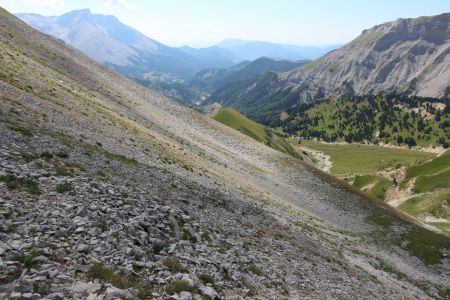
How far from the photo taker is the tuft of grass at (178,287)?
15.8 metres

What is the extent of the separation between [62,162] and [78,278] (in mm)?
12609

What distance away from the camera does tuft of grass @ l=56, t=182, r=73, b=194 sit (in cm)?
2078

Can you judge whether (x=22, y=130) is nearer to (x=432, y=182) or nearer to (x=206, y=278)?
(x=206, y=278)

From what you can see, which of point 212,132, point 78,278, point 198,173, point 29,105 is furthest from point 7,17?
point 78,278

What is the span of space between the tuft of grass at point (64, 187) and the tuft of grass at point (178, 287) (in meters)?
9.11

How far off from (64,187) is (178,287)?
9.86 m

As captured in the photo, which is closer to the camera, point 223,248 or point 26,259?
point 26,259

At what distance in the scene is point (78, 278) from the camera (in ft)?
47.9

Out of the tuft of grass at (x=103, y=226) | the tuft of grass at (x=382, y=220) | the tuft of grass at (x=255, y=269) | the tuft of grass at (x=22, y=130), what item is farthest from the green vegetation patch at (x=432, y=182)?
the tuft of grass at (x=103, y=226)

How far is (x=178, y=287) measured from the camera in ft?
52.9

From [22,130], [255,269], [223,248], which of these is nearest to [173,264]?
[223,248]

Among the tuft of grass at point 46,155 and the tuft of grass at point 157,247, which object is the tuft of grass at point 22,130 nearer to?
the tuft of grass at point 46,155

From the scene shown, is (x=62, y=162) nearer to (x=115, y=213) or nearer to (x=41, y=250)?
(x=115, y=213)

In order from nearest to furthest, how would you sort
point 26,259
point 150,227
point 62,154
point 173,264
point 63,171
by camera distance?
point 26,259 < point 173,264 < point 150,227 < point 63,171 < point 62,154
